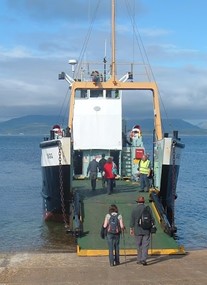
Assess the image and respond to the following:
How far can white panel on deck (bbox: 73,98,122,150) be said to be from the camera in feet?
67.4

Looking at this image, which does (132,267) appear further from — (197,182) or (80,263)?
(197,182)

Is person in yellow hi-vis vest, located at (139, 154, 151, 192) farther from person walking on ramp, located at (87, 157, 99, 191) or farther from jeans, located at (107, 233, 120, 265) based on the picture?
jeans, located at (107, 233, 120, 265)

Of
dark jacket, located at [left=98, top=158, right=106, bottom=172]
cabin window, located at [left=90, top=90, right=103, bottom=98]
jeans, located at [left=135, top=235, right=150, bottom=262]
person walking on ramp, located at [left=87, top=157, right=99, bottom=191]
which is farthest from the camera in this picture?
cabin window, located at [left=90, top=90, right=103, bottom=98]

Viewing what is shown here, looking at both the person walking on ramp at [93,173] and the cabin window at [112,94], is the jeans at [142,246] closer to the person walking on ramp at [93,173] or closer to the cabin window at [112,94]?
the person walking on ramp at [93,173]

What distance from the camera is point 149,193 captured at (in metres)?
17.4

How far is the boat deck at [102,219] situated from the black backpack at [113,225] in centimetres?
136

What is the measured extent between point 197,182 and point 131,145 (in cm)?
2047

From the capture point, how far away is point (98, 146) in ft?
67.8

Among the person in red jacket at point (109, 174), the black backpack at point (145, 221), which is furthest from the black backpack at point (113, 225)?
the person in red jacket at point (109, 174)

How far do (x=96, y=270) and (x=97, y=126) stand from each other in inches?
396

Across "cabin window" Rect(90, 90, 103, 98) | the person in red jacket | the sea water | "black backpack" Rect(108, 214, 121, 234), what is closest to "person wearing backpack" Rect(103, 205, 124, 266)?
"black backpack" Rect(108, 214, 121, 234)

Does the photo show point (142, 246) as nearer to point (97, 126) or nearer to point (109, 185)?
point (109, 185)

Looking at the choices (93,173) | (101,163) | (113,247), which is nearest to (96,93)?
(101,163)

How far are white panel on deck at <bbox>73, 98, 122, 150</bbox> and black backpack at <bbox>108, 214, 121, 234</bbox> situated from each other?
9.22 meters
